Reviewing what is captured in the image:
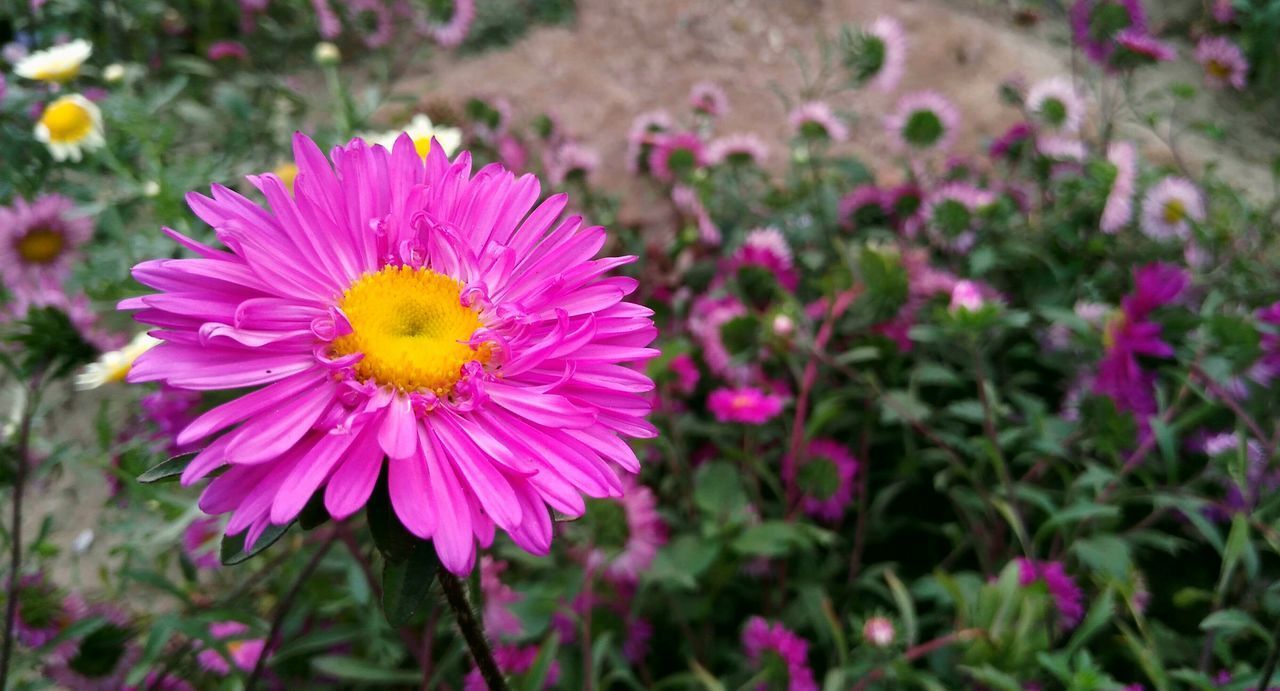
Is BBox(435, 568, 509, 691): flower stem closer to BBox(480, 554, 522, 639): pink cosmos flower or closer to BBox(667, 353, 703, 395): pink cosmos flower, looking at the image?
BBox(480, 554, 522, 639): pink cosmos flower

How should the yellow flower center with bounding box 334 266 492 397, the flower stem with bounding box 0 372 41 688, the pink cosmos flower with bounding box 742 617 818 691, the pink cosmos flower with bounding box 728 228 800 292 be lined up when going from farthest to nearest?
the pink cosmos flower with bounding box 728 228 800 292
the pink cosmos flower with bounding box 742 617 818 691
the flower stem with bounding box 0 372 41 688
the yellow flower center with bounding box 334 266 492 397

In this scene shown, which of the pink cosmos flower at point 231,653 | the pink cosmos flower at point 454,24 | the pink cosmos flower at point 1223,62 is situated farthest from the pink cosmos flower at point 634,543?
the pink cosmos flower at point 1223,62

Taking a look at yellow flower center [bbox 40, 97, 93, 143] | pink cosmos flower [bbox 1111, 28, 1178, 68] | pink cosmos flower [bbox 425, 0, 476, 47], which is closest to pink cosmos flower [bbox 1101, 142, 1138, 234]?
pink cosmos flower [bbox 1111, 28, 1178, 68]

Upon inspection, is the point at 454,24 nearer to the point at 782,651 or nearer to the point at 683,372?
the point at 683,372

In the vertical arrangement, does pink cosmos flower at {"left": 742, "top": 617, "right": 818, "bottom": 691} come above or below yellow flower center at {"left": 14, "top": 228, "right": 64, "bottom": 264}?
below

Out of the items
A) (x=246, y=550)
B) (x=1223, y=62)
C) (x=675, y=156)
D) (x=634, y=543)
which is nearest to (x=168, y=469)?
(x=246, y=550)

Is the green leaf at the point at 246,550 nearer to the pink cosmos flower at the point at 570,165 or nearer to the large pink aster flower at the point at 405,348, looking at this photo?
the large pink aster flower at the point at 405,348
